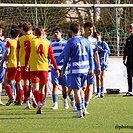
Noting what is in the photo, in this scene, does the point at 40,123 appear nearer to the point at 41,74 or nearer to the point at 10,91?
the point at 41,74

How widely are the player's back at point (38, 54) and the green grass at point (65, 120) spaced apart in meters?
1.05

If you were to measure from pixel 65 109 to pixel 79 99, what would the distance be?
2690 mm

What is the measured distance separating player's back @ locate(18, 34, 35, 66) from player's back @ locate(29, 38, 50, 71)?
15.9 inches

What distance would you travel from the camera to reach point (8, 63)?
704 inches

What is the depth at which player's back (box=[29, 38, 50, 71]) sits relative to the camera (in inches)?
575

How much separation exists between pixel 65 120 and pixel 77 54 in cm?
141

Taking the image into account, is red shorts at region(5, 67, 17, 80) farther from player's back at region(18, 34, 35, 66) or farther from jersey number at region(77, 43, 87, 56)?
jersey number at region(77, 43, 87, 56)

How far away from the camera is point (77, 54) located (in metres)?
13.5

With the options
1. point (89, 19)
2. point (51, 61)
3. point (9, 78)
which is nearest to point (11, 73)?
point (9, 78)

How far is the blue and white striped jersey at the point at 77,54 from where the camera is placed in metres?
13.4

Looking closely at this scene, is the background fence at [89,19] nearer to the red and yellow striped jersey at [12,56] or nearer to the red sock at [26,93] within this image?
the red and yellow striped jersey at [12,56]

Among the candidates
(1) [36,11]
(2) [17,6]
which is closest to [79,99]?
(2) [17,6]

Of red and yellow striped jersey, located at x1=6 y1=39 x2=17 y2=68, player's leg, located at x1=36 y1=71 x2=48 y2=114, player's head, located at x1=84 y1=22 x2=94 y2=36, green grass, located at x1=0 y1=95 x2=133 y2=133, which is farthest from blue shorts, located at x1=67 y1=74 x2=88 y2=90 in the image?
red and yellow striped jersey, located at x1=6 y1=39 x2=17 y2=68

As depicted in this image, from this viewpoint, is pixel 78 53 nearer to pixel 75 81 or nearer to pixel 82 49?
pixel 82 49
